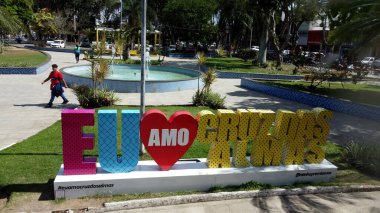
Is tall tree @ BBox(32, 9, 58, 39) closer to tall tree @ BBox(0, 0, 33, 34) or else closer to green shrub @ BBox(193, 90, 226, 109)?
tall tree @ BBox(0, 0, 33, 34)

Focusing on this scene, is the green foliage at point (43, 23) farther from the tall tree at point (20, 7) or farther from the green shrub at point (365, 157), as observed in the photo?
the green shrub at point (365, 157)

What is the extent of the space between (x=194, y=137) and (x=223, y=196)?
47.8 inches

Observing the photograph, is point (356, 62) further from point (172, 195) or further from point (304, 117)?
point (172, 195)

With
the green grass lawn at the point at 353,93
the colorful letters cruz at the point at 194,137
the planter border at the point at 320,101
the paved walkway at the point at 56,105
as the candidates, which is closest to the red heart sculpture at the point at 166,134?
the colorful letters cruz at the point at 194,137

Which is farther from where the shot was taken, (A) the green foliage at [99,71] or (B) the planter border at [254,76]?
(B) the planter border at [254,76]

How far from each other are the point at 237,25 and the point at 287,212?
52.1 metres

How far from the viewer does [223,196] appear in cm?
646

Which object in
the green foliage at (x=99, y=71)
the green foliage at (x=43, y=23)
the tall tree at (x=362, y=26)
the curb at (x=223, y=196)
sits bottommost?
the curb at (x=223, y=196)

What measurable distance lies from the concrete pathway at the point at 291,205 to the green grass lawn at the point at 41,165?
46 cm

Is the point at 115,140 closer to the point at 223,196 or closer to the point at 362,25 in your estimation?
the point at 223,196

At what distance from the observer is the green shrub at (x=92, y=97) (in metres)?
13.3

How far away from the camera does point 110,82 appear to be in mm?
17984

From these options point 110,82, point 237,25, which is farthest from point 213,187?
point 237,25

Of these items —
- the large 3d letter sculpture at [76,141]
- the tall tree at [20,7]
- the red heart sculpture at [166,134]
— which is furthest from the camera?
the tall tree at [20,7]
